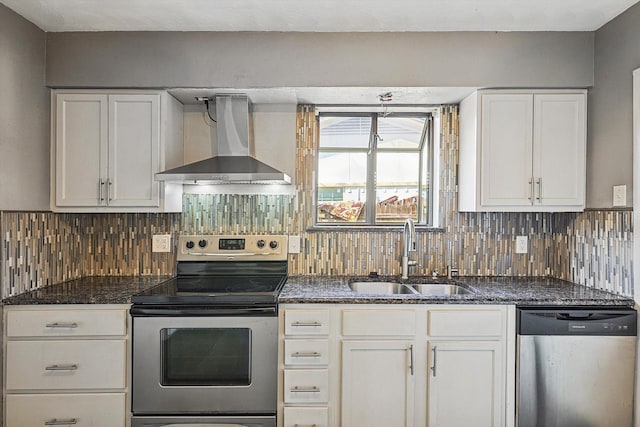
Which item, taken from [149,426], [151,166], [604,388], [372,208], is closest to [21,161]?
[151,166]

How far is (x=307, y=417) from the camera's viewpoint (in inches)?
88.3

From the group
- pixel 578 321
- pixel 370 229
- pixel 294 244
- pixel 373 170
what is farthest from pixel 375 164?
pixel 578 321

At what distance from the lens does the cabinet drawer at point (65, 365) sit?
7.26 ft

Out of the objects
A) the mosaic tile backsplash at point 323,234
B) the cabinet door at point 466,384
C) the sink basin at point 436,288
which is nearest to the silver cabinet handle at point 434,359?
the cabinet door at point 466,384

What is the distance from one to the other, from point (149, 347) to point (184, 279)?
0.63 meters

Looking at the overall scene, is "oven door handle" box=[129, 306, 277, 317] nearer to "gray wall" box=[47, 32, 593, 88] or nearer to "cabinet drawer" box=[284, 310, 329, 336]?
"cabinet drawer" box=[284, 310, 329, 336]

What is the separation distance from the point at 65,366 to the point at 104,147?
1.21 metres

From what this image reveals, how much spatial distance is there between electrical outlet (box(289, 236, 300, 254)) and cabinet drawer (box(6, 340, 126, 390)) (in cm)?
115

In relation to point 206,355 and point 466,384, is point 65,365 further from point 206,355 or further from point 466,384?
point 466,384

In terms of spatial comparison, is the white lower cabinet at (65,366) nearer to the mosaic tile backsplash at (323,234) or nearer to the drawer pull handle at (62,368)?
the drawer pull handle at (62,368)

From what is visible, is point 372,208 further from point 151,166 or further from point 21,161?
point 21,161

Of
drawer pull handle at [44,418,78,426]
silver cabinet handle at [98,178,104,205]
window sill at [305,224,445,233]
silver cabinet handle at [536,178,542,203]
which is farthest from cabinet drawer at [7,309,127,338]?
silver cabinet handle at [536,178,542,203]

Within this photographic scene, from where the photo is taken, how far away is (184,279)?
9.16 feet

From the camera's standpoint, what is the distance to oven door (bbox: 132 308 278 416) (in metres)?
2.22
